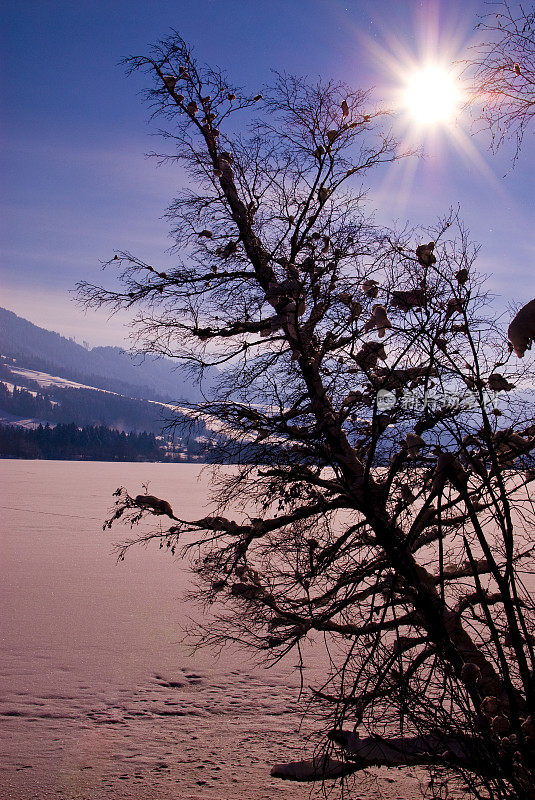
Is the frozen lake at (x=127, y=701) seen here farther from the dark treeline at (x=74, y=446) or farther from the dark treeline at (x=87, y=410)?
the dark treeline at (x=87, y=410)

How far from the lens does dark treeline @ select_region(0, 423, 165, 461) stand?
95875 millimetres

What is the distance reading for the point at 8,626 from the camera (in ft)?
41.1

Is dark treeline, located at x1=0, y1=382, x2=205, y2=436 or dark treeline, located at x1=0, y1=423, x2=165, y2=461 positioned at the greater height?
dark treeline, located at x1=0, y1=382, x2=205, y2=436

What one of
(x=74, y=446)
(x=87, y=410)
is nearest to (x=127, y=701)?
(x=74, y=446)

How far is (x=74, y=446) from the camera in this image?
326ft

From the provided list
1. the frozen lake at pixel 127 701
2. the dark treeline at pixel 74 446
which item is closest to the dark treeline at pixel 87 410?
the dark treeline at pixel 74 446

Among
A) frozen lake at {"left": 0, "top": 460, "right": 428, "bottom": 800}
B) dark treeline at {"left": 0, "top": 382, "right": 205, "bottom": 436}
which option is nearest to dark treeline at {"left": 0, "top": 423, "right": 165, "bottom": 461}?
dark treeline at {"left": 0, "top": 382, "right": 205, "bottom": 436}

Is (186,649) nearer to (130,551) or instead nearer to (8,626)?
(8,626)

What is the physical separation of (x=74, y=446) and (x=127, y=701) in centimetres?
Result: 9621

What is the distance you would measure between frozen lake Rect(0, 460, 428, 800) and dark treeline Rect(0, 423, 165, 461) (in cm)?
8320

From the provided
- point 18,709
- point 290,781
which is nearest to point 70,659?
point 18,709

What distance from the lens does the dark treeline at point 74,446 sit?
95.9 meters

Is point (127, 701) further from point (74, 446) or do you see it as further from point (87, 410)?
point (87, 410)

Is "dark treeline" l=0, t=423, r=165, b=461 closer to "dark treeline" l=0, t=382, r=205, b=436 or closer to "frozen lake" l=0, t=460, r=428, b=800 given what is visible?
"dark treeline" l=0, t=382, r=205, b=436
